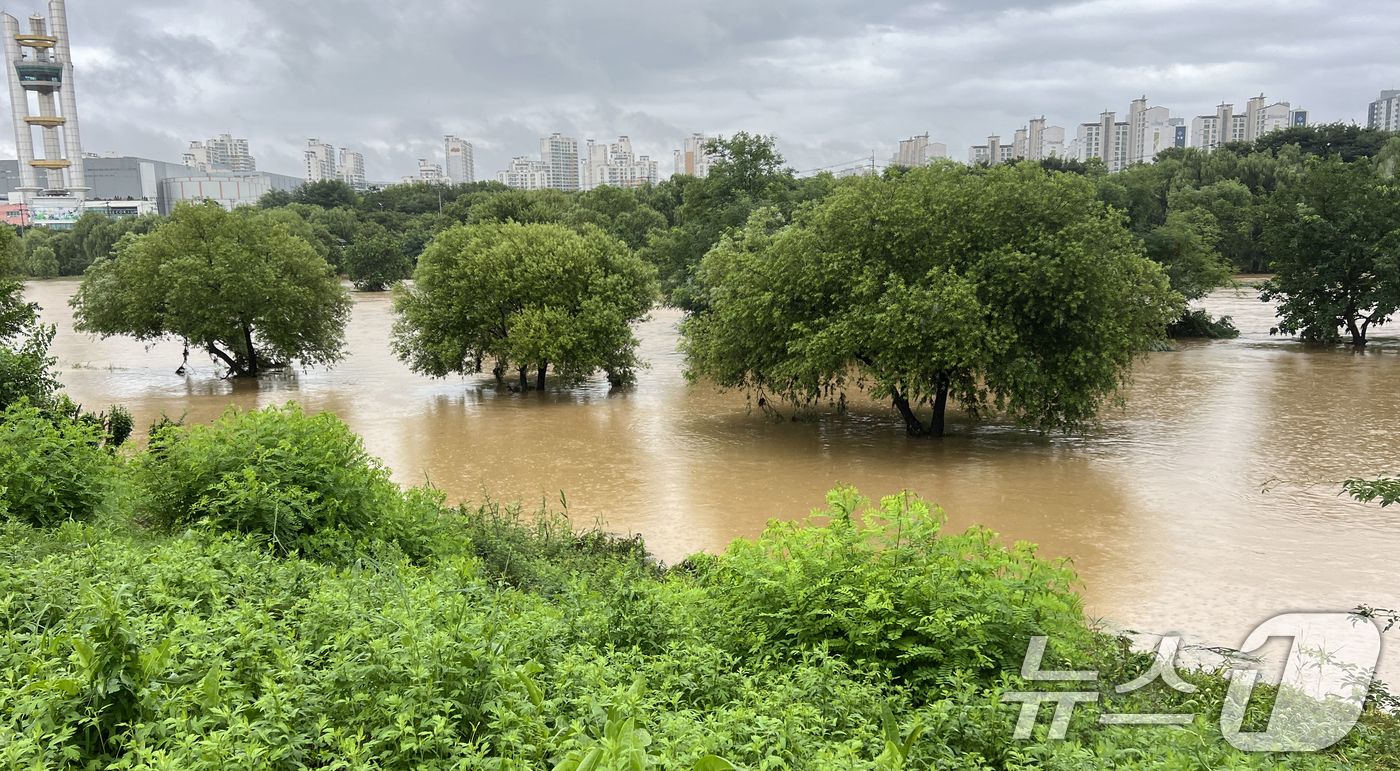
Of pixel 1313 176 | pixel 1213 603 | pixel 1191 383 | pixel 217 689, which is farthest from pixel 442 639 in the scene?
pixel 1313 176

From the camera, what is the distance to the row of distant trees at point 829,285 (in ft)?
70.4

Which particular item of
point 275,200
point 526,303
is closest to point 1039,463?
point 526,303

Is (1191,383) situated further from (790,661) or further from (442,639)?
(442,639)

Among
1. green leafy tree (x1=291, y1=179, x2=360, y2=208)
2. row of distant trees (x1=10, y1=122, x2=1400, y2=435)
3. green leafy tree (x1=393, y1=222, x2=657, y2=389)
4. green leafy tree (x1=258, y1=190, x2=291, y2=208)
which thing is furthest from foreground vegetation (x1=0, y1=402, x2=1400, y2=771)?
green leafy tree (x1=258, y1=190, x2=291, y2=208)

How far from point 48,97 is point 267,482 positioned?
21547 centimetres

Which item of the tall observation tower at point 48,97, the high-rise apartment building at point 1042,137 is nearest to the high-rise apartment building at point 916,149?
the high-rise apartment building at point 1042,137

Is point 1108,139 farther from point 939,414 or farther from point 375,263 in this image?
point 939,414

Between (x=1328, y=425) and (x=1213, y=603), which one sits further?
(x=1328, y=425)

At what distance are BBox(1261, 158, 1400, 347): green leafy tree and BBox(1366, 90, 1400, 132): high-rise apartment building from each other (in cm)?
14466

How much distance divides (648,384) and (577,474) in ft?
47.2

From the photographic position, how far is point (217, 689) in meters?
3.77

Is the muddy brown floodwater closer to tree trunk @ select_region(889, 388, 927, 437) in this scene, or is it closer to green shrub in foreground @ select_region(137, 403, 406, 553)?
tree trunk @ select_region(889, 388, 927, 437)

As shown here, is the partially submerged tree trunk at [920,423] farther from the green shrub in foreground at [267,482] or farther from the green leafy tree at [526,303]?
the green shrub in foreground at [267,482]

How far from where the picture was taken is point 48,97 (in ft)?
573
